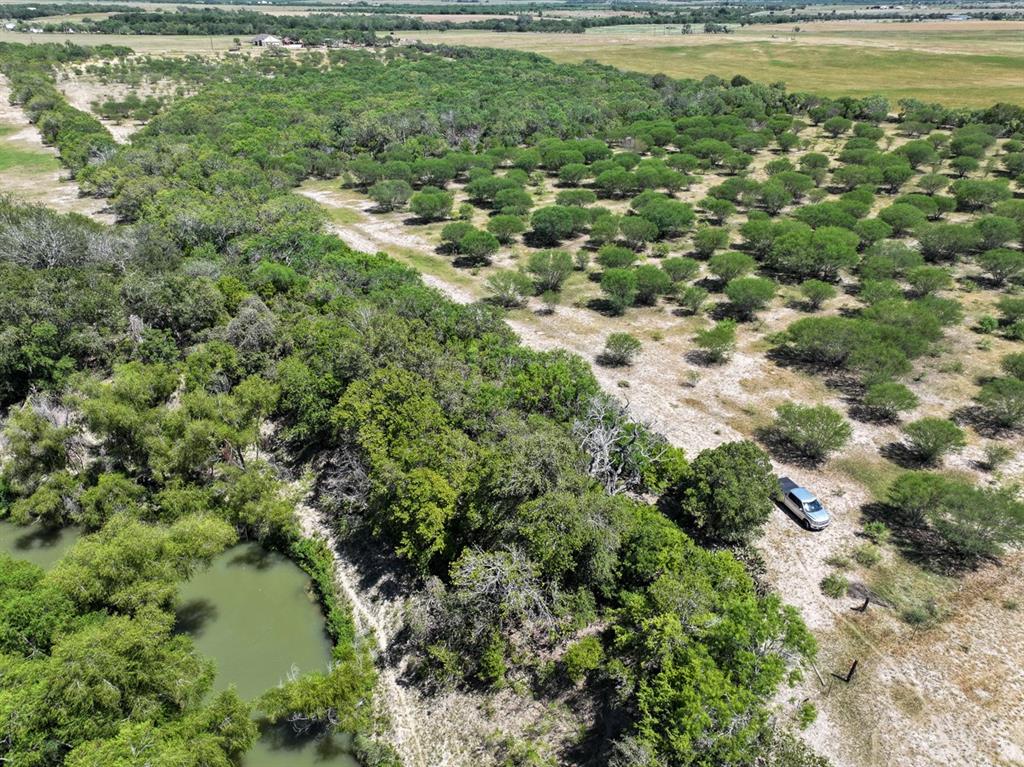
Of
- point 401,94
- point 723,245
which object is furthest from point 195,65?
point 723,245

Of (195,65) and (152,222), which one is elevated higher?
(195,65)

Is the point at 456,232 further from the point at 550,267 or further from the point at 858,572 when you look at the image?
the point at 858,572

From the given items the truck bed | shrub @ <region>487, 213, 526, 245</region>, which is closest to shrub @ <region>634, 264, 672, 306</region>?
shrub @ <region>487, 213, 526, 245</region>

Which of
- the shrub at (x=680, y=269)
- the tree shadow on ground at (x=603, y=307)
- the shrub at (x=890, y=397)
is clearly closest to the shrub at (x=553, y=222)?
the tree shadow on ground at (x=603, y=307)

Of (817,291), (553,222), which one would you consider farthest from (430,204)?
(817,291)

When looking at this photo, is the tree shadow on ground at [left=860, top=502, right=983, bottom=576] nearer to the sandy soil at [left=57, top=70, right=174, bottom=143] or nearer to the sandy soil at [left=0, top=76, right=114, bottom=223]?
the sandy soil at [left=0, top=76, right=114, bottom=223]

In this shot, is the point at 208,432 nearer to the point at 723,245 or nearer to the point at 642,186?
the point at 723,245
